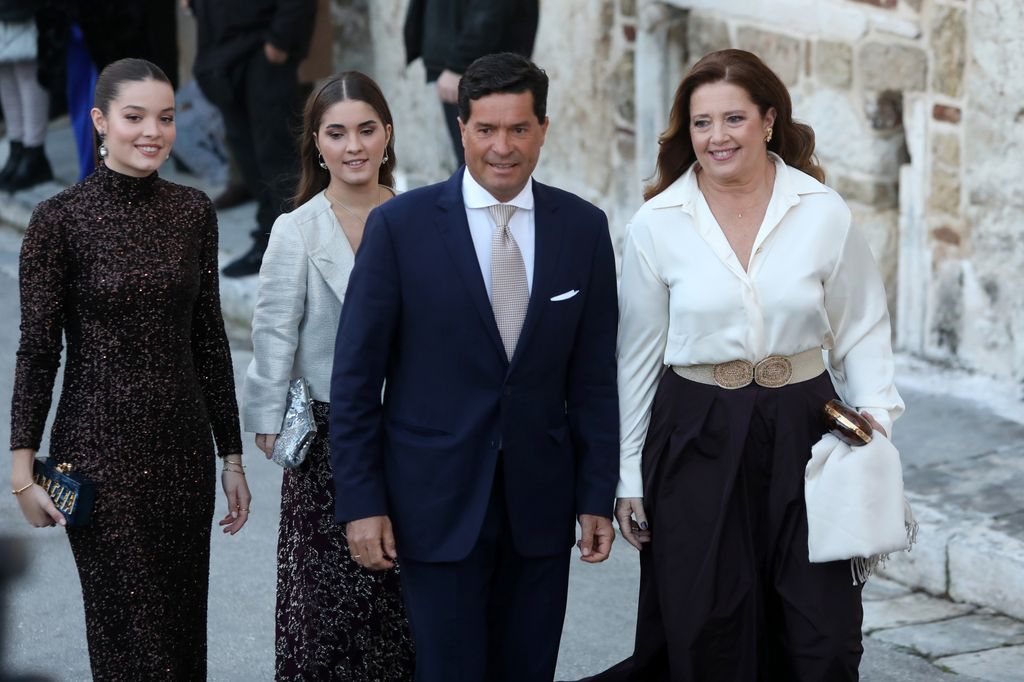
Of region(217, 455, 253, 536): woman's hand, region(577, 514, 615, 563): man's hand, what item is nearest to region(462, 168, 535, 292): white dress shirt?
region(577, 514, 615, 563): man's hand

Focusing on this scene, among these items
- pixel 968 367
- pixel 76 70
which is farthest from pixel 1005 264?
pixel 76 70

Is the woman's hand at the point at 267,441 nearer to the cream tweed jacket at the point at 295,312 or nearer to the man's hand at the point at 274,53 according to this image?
the cream tweed jacket at the point at 295,312

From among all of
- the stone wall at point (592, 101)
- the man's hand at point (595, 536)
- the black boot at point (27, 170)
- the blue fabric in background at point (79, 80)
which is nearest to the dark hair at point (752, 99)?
the man's hand at point (595, 536)

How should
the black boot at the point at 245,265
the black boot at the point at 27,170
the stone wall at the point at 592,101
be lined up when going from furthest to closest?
the black boot at the point at 27,170
the black boot at the point at 245,265
the stone wall at the point at 592,101

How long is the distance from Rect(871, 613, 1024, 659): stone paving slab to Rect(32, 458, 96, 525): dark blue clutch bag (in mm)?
2467

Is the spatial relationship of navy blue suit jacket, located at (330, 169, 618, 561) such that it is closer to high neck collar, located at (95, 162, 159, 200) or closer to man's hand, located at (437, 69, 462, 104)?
high neck collar, located at (95, 162, 159, 200)

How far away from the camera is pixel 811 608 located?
145 inches

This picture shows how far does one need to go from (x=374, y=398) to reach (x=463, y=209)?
1.47ft

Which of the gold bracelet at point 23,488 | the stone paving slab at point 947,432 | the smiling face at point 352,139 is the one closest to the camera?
the gold bracelet at point 23,488

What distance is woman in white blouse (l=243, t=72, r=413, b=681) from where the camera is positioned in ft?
13.6

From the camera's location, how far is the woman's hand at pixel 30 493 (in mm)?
3754

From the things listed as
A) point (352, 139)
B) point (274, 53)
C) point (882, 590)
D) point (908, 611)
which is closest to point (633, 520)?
point (352, 139)

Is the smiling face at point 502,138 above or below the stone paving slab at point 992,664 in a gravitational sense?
above

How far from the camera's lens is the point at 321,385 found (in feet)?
13.8
